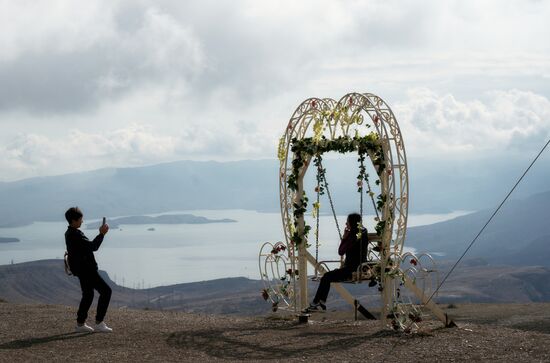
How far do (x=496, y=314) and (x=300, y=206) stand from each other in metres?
7.23

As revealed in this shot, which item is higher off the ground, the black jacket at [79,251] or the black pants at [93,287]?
the black jacket at [79,251]

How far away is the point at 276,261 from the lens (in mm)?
15859

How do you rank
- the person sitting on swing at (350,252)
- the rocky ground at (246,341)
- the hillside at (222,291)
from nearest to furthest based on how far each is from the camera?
1. the rocky ground at (246,341)
2. the person sitting on swing at (350,252)
3. the hillside at (222,291)

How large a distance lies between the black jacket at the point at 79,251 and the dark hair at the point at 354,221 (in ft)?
13.4

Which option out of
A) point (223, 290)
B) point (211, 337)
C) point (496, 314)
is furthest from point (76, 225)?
point (223, 290)

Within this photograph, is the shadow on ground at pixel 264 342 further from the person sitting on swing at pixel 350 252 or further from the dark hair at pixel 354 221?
the dark hair at pixel 354 221

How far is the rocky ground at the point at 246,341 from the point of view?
10.8m

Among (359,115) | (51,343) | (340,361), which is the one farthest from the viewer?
(359,115)

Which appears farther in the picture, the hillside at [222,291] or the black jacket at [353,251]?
the hillside at [222,291]

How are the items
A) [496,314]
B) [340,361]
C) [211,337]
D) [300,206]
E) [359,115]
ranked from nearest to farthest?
[340,361]
[211,337]
[359,115]
[300,206]
[496,314]

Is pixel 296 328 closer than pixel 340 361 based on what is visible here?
No

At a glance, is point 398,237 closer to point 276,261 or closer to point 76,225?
point 276,261

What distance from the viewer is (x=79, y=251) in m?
12.0

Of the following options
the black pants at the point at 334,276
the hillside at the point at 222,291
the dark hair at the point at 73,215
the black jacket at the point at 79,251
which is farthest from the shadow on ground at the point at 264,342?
the hillside at the point at 222,291
